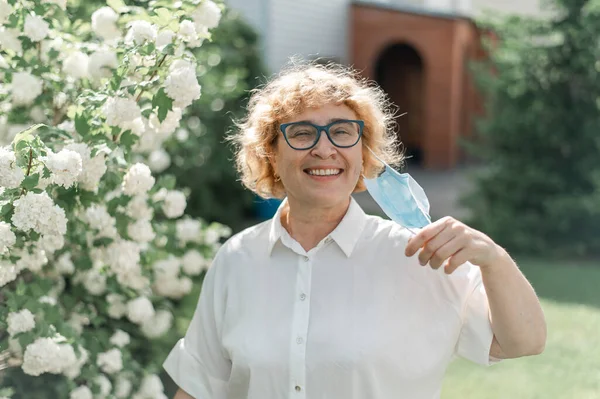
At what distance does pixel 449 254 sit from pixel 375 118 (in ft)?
1.86

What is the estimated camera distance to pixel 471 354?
2051mm

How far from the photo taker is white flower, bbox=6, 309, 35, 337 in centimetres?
274

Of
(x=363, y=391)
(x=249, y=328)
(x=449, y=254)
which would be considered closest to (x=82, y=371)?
(x=249, y=328)

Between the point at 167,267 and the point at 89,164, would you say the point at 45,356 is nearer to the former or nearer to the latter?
the point at 89,164

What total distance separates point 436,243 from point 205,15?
1.39 meters

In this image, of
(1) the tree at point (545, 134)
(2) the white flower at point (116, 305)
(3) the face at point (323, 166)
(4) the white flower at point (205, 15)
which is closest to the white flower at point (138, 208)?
(2) the white flower at point (116, 305)

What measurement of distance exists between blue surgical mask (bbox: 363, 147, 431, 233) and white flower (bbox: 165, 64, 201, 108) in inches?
30.7

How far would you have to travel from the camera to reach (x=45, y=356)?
271cm

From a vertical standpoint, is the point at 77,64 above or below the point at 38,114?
above

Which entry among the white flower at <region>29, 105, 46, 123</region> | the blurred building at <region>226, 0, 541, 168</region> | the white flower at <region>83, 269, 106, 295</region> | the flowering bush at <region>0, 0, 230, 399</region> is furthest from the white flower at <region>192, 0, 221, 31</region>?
the blurred building at <region>226, 0, 541, 168</region>

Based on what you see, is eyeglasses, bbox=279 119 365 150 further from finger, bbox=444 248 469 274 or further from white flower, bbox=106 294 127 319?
white flower, bbox=106 294 127 319

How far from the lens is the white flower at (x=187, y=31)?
2.71m

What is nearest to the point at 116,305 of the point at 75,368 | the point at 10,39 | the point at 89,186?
the point at 75,368

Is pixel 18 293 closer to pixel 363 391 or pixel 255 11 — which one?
pixel 363 391
